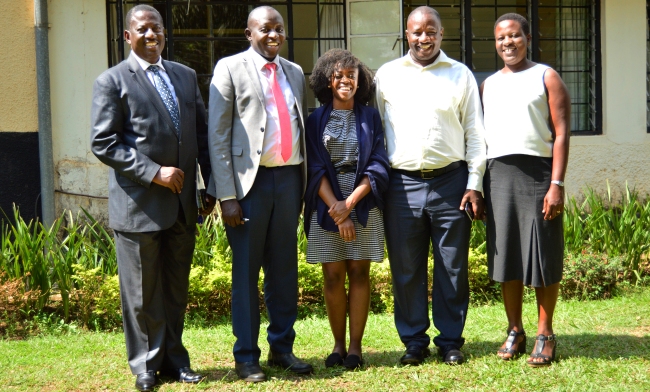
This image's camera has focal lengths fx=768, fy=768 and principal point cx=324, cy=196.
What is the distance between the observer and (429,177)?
4.46 metres

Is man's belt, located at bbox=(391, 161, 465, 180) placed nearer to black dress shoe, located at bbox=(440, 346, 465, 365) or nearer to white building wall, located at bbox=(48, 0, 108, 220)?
black dress shoe, located at bbox=(440, 346, 465, 365)

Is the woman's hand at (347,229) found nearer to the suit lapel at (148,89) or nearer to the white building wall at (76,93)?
the suit lapel at (148,89)

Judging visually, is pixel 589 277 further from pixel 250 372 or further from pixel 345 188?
pixel 250 372

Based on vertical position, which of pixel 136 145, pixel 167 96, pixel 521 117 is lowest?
pixel 136 145

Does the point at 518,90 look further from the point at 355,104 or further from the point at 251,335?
the point at 251,335

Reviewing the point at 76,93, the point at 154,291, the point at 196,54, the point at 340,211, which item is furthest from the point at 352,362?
the point at 196,54

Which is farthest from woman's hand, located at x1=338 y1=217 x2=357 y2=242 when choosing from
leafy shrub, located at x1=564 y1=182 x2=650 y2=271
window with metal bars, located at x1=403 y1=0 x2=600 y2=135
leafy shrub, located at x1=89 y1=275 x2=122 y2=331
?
window with metal bars, located at x1=403 y1=0 x2=600 y2=135

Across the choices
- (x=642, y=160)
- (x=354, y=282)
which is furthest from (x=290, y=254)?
(x=642, y=160)

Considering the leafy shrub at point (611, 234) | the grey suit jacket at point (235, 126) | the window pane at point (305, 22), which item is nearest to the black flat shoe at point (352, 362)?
the grey suit jacket at point (235, 126)

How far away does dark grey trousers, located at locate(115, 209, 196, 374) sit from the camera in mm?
4062

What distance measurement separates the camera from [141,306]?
4059 mm

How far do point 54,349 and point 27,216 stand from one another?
9.86ft

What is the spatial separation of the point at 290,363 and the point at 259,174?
1.10 metres

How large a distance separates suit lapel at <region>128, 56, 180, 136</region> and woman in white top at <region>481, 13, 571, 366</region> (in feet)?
6.05
